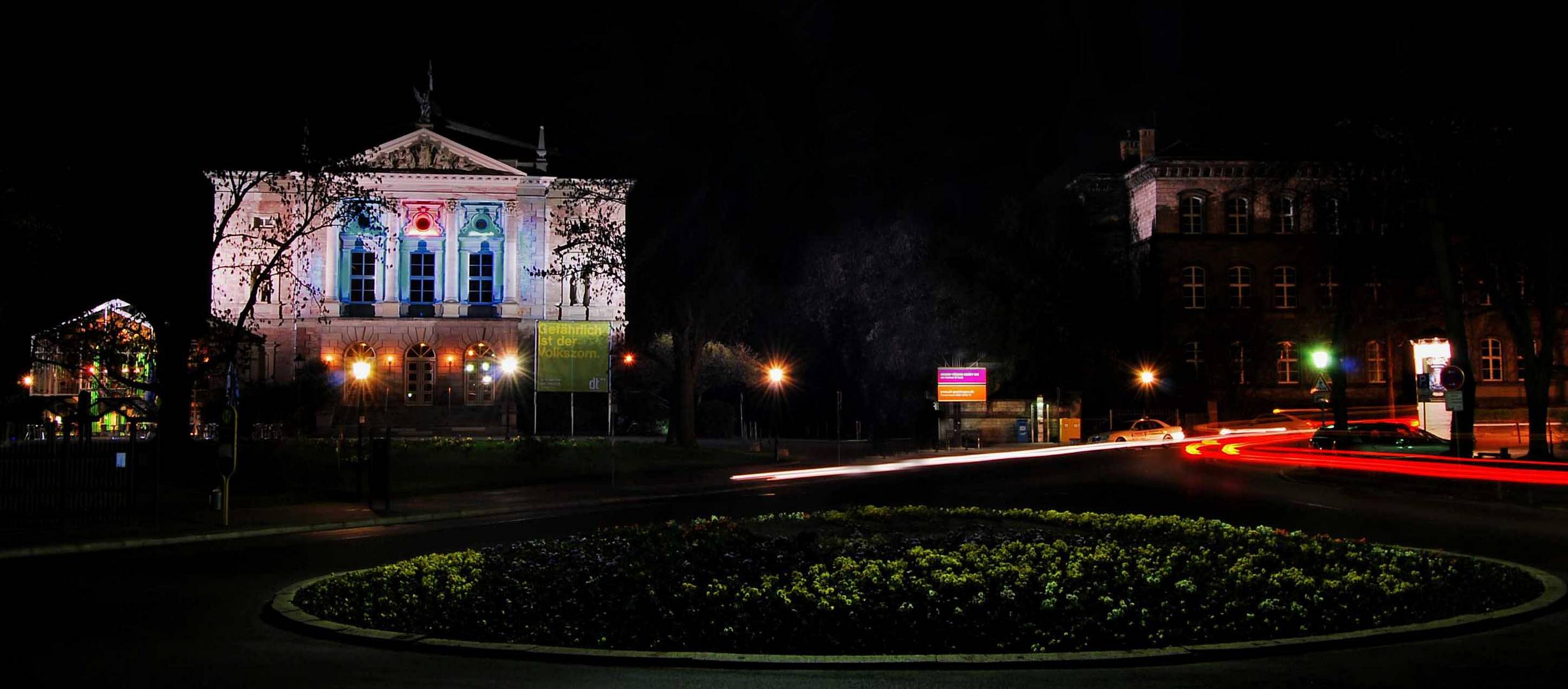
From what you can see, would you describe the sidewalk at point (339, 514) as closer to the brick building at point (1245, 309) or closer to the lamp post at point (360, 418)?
the lamp post at point (360, 418)

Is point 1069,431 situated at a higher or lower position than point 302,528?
higher

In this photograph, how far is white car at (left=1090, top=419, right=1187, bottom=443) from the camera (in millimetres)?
53219

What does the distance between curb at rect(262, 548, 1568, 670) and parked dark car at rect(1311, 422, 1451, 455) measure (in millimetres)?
27256

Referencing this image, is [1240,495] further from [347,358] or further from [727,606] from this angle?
[347,358]

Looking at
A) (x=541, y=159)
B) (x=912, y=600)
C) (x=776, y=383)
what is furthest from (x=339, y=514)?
(x=541, y=159)

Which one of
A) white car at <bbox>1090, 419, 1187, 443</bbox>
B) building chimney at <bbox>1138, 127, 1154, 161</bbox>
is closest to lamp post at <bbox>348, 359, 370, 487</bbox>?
white car at <bbox>1090, 419, 1187, 443</bbox>

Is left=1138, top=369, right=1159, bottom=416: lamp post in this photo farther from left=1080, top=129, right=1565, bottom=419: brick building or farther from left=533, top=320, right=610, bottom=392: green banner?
left=533, top=320, right=610, bottom=392: green banner

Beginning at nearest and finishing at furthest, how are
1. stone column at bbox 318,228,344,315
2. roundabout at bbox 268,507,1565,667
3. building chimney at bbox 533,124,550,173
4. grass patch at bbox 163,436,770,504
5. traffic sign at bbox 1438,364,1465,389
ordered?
1. roundabout at bbox 268,507,1565,667
2. traffic sign at bbox 1438,364,1465,389
3. grass patch at bbox 163,436,770,504
4. stone column at bbox 318,228,344,315
5. building chimney at bbox 533,124,550,173

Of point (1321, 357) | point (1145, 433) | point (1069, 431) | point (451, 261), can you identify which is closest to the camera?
point (1321, 357)

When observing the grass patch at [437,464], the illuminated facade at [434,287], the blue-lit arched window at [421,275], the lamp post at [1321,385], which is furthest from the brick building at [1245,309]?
the blue-lit arched window at [421,275]

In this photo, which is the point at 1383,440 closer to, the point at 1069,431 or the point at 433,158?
the point at 1069,431

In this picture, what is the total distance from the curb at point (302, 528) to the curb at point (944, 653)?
10135 millimetres

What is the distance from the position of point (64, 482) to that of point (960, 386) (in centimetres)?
3324

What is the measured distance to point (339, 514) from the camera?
23.3 m
